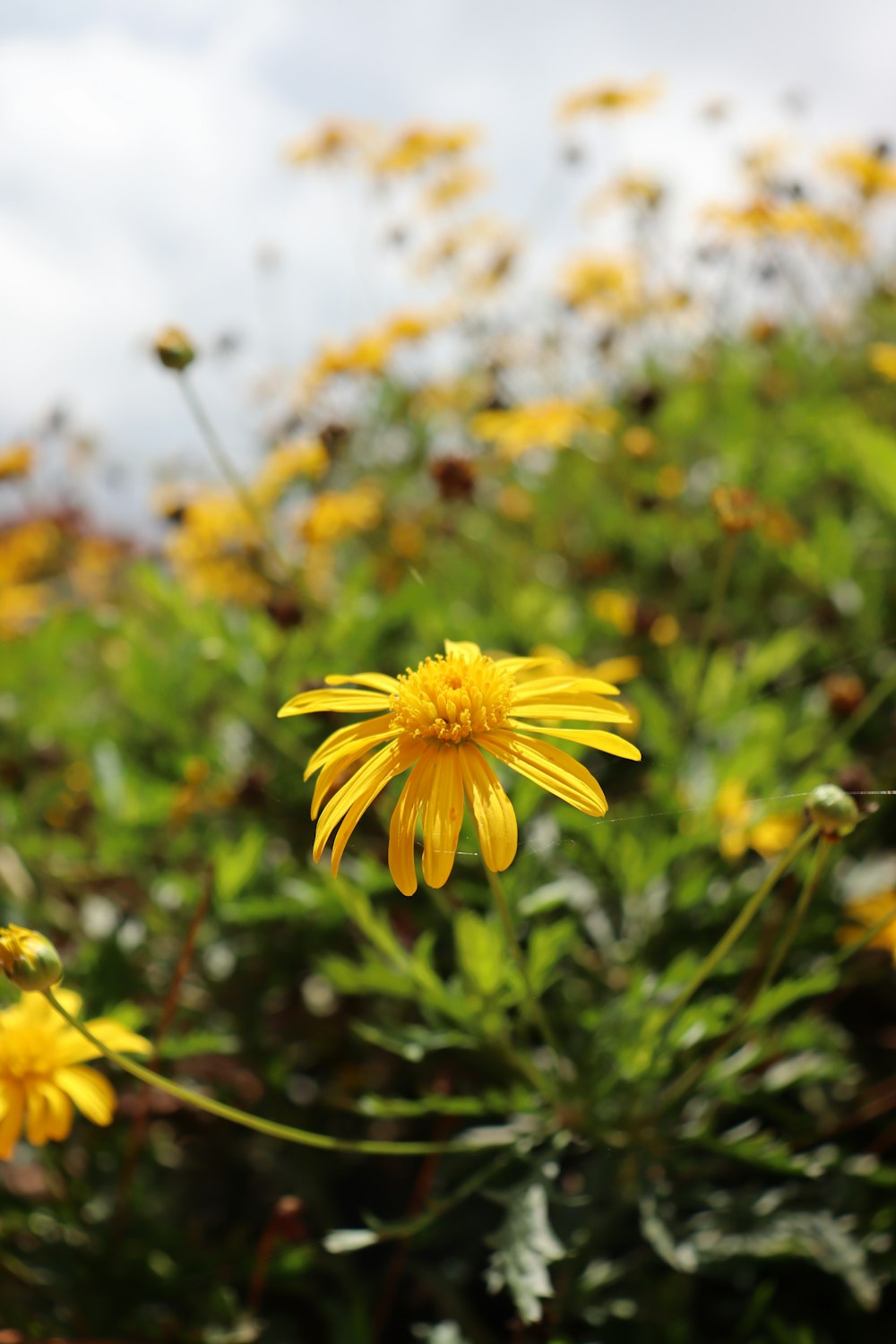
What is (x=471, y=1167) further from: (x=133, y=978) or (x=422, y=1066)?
(x=133, y=978)

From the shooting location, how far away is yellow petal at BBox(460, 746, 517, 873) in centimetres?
96

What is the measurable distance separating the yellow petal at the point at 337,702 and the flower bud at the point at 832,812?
47 centimetres

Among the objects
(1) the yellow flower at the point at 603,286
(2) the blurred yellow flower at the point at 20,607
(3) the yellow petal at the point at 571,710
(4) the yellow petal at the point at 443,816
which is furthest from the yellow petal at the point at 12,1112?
(1) the yellow flower at the point at 603,286

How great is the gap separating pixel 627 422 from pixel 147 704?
1.83 metres

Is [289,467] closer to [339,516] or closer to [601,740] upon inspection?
[339,516]

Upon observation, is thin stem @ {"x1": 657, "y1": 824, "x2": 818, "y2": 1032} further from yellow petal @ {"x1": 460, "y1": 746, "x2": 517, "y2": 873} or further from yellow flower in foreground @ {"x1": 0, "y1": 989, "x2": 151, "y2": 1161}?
yellow flower in foreground @ {"x1": 0, "y1": 989, "x2": 151, "y2": 1161}

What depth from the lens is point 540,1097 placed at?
61.6 inches

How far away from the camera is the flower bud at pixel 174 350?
1.75m

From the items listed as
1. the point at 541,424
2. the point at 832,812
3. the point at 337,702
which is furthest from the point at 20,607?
the point at 832,812

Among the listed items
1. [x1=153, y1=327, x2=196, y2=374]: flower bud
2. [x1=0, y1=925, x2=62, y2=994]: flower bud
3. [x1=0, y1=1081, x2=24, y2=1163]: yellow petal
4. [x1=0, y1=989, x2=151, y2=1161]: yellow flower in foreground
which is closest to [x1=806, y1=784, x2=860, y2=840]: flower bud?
[x1=0, y1=925, x2=62, y2=994]: flower bud

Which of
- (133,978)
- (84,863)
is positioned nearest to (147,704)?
(84,863)

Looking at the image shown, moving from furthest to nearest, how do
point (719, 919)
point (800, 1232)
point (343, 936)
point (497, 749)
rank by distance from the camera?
point (343, 936) < point (719, 919) < point (800, 1232) < point (497, 749)

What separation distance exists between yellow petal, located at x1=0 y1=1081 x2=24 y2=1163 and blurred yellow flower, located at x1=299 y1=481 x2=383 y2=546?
153cm

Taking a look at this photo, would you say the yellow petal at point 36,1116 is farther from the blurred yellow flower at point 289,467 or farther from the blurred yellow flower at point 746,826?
the blurred yellow flower at point 289,467
